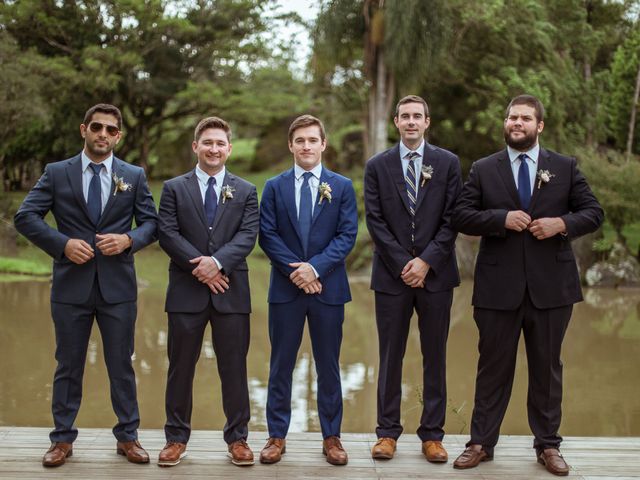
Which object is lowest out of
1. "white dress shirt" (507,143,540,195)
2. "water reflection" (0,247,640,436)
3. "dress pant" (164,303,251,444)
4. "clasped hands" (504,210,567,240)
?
"water reflection" (0,247,640,436)

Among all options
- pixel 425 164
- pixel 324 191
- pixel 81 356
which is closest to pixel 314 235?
pixel 324 191

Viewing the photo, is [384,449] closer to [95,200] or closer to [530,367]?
[530,367]

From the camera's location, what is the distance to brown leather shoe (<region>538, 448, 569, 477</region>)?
4.16 metres

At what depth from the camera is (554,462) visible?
4207 mm

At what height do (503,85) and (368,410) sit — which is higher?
(503,85)

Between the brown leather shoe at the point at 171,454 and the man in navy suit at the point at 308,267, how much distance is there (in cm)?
45

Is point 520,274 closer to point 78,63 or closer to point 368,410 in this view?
point 368,410

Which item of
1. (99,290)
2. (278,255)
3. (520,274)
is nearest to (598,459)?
(520,274)

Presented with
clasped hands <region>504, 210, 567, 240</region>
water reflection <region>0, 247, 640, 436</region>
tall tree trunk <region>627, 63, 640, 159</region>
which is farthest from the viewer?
tall tree trunk <region>627, 63, 640, 159</region>

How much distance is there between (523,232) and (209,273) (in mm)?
1648

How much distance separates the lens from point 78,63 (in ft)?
72.1

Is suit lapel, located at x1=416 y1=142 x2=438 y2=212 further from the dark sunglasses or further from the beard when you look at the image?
the dark sunglasses

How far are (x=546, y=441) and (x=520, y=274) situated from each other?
2.89ft

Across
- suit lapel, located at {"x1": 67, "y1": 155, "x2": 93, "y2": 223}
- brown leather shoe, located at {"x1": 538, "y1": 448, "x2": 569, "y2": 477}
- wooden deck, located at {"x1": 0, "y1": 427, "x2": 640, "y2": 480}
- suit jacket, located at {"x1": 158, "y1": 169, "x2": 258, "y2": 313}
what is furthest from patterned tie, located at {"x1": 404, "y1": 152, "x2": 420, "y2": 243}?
suit lapel, located at {"x1": 67, "y1": 155, "x2": 93, "y2": 223}
